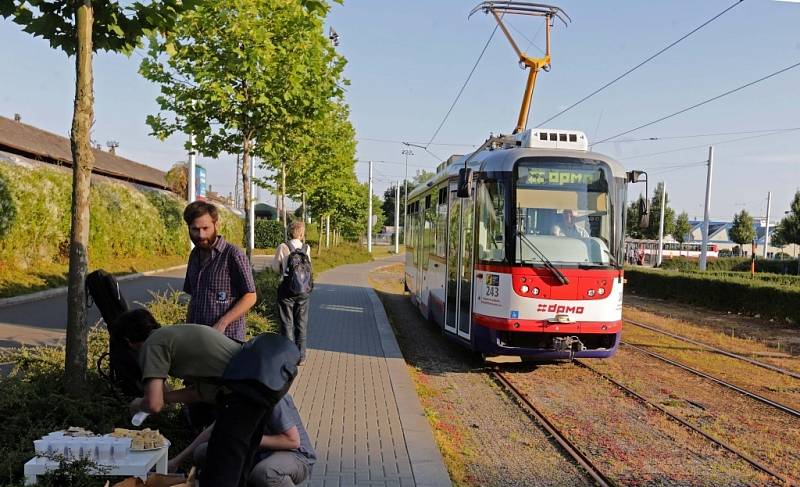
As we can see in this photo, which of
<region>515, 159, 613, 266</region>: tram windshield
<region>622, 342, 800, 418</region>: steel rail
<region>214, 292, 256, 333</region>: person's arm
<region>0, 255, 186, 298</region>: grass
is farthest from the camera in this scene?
<region>0, 255, 186, 298</region>: grass

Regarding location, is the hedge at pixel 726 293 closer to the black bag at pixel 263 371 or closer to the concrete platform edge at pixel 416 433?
the concrete platform edge at pixel 416 433

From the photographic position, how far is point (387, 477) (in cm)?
504

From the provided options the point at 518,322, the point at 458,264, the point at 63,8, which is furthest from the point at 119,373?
the point at 458,264

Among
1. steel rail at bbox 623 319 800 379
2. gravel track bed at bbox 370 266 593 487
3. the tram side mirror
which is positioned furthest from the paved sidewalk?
steel rail at bbox 623 319 800 379

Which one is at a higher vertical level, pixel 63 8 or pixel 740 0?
pixel 740 0

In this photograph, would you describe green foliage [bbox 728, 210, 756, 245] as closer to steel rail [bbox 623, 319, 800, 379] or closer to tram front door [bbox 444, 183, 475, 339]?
steel rail [bbox 623, 319, 800, 379]

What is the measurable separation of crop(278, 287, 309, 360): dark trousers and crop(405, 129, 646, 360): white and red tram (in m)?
2.53

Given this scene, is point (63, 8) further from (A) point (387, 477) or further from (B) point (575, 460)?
(B) point (575, 460)

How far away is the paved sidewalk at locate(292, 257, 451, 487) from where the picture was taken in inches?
202

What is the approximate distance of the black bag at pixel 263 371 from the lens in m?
3.03

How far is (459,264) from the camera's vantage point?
10.7m

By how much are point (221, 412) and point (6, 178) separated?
13.8 meters

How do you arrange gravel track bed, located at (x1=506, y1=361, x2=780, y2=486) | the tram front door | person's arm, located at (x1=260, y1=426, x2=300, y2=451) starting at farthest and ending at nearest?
1. the tram front door
2. gravel track bed, located at (x1=506, y1=361, x2=780, y2=486)
3. person's arm, located at (x1=260, y1=426, x2=300, y2=451)

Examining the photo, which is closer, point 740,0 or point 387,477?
point 387,477
